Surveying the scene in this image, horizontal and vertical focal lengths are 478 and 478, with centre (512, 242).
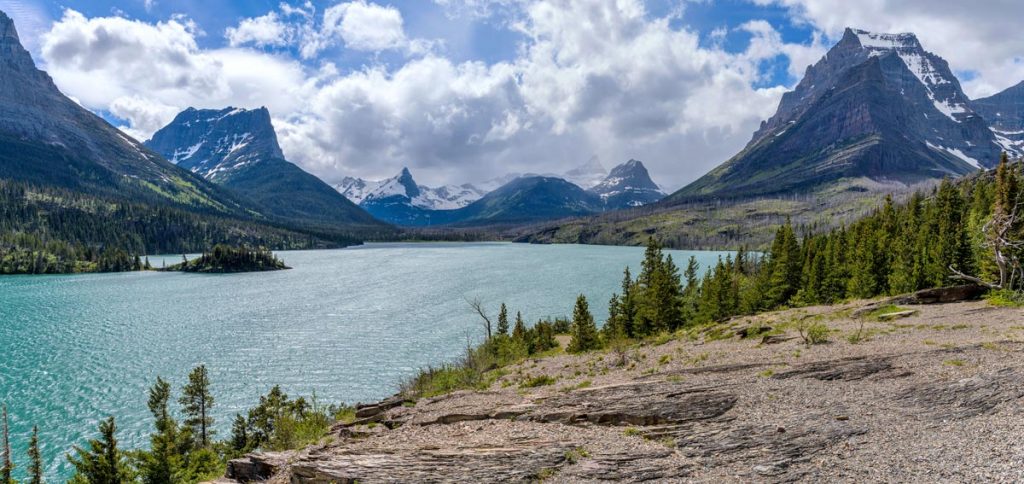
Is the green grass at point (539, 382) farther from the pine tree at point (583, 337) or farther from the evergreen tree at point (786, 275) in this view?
the evergreen tree at point (786, 275)

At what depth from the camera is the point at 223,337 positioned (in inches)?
3393

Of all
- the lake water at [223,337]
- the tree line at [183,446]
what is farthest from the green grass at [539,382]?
the lake water at [223,337]

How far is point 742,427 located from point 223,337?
92.0m

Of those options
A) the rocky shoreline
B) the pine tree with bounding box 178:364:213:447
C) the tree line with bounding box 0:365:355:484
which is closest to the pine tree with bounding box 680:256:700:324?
the rocky shoreline

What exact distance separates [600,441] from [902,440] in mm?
9666

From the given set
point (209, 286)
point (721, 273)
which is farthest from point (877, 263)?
point (209, 286)

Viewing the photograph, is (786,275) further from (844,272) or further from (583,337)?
(583,337)

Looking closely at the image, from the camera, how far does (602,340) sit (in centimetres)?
6338

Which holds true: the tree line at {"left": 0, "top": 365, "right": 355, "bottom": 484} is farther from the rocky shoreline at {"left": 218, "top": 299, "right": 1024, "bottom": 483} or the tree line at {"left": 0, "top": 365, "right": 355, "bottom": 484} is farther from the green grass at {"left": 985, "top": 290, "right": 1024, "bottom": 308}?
the green grass at {"left": 985, "top": 290, "right": 1024, "bottom": 308}

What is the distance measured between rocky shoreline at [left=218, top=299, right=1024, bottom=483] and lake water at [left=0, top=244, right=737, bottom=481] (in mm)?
37420

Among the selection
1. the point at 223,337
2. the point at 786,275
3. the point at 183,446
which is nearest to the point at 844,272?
the point at 786,275

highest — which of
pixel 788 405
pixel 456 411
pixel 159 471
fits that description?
pixel 788 405

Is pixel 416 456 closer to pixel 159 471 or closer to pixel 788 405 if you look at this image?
pixel 788 405

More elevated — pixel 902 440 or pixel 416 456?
pixel 902 440
